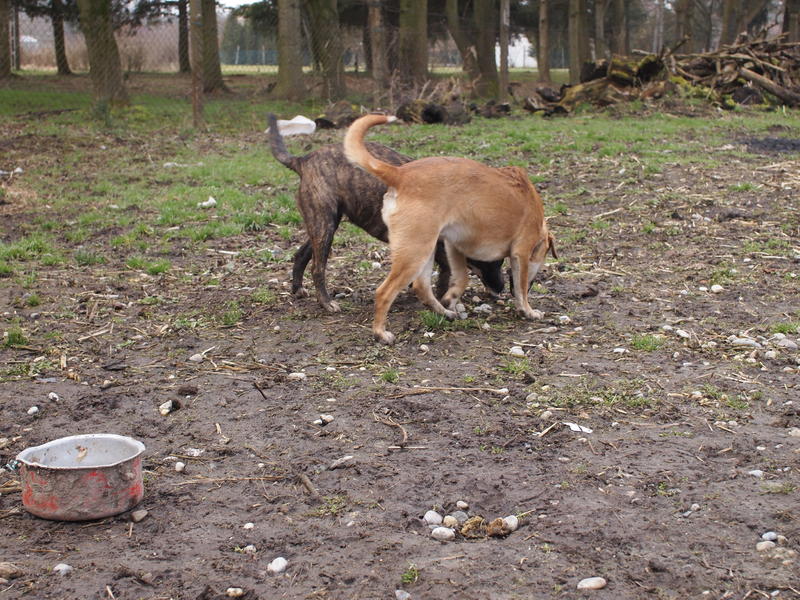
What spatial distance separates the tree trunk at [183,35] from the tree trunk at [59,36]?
341 centimetres

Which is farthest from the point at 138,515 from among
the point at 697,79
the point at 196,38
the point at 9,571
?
the point at 697,79

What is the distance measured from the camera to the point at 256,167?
1259 cm

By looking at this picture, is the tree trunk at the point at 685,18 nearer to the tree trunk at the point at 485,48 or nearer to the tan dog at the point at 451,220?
the tree trunk at the point at 485,48

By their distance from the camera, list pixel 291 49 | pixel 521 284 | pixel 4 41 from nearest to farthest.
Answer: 1. pixel 521 284
2. pixel 291 49
3. pixel 4 41

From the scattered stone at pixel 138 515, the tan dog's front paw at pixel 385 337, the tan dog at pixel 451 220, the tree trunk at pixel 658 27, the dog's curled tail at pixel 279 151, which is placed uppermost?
the tree trunk at pixel 658 27

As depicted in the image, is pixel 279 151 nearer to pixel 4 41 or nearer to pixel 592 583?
pixel 592 583

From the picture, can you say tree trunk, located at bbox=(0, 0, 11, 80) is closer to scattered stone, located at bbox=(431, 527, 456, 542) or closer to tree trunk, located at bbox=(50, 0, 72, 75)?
tree trunk, located at bbox=(50, 0, 72, 75)

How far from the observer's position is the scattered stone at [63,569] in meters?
3.35

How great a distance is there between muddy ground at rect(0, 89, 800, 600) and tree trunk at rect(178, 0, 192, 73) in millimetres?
17969

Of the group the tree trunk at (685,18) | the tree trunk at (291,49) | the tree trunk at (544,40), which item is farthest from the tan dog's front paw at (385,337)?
the tree trunk at (685,18)

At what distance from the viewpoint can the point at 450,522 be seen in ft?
12.3

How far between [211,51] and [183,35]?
248 cm

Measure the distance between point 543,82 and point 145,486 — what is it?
27.4 meters

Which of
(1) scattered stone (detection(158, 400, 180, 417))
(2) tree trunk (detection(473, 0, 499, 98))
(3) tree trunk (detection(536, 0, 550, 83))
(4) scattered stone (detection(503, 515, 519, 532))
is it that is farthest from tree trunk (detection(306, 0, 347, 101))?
(4) scattered stone (detection(503, 515, 519, 532))
